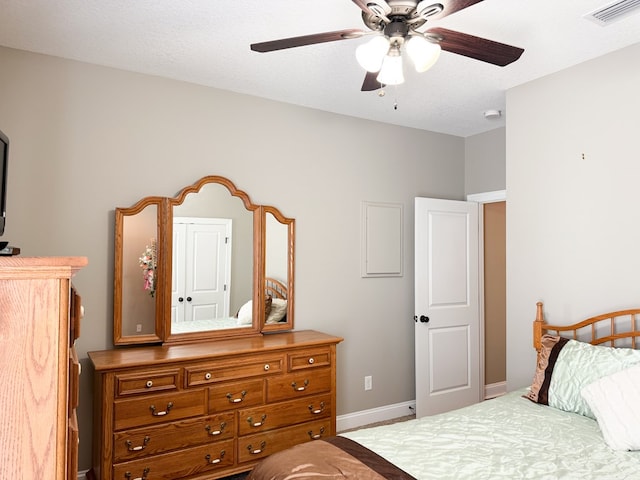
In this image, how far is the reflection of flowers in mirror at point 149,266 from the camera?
10.2ft

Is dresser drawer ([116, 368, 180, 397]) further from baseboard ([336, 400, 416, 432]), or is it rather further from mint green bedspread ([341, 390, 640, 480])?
baseboard ([336, 400, 416, 432])

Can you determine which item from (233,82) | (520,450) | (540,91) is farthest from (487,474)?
(233,82)

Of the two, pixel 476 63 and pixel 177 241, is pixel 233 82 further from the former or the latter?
pixel 476 63

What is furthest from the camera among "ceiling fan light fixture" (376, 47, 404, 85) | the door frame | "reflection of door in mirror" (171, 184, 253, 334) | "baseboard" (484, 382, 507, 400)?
"baseboard" (484, 382, 507, 400)

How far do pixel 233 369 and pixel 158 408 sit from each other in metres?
0.49

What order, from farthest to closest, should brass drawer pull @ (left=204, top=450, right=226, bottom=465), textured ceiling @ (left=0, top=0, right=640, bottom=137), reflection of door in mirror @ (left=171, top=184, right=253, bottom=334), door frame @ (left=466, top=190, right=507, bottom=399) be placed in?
door frame @ (left=466, top=190, right=507, bottom=399)
reflection of door in mirror @ (left=171, top=184, right=253, bottom=334)
brass drawer pull @ (left=204, top=450, right=226, bottom=465)
textured ceiling @ (left=0, top=0, right=640, bottom=137)

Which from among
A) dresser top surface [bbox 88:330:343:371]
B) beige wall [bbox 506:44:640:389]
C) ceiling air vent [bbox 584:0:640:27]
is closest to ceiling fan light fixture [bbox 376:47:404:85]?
ceiling air vent [bbox 584:0:640:27]

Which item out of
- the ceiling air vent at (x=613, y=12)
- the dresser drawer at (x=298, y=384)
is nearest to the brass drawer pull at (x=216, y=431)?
the dresser drawer at (x=298, y=384)

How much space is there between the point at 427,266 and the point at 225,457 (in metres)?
2.32

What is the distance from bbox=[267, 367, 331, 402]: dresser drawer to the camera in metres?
3.12

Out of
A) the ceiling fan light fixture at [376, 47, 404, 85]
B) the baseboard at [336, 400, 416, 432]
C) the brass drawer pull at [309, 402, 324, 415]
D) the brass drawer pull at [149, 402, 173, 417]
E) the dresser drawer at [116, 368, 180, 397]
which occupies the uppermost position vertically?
the ceiling fan light fixture at [376, 47, 404, 85]

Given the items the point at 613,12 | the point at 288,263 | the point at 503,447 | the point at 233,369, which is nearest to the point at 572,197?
the point at 613,12

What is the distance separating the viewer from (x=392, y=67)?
1.89m

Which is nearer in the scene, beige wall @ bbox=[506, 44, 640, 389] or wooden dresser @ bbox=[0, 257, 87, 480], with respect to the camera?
wooden dresser @ bbox=[0, 257, 87, 480]
